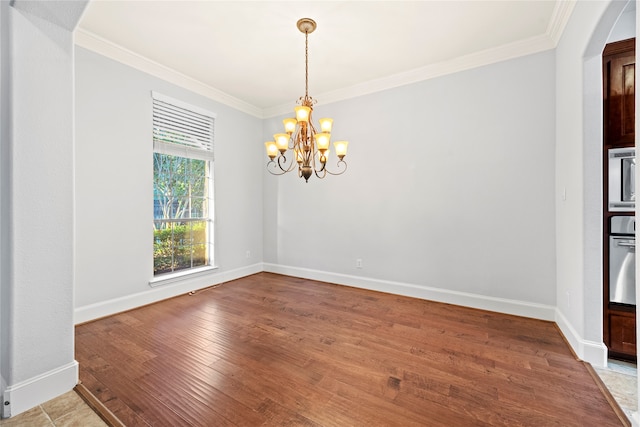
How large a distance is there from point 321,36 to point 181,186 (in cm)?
269

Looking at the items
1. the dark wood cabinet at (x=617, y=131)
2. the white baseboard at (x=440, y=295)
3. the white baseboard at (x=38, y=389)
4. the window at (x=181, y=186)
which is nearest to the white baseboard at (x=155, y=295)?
the window at (x=181, y=186)

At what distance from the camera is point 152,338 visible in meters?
2.53

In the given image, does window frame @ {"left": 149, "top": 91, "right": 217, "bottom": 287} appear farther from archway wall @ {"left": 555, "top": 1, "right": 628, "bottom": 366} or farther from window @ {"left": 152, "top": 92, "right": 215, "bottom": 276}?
archway wall @ {"left": 555, "top": 1, "right": 628, "bottom": 366}

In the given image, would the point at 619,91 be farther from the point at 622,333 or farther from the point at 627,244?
the point at 622,333

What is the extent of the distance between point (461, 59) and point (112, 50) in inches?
158

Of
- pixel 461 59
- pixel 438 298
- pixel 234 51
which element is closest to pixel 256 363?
pixel 438 298

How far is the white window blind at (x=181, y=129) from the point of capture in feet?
11.5

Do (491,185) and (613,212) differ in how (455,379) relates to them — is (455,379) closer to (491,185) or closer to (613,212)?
(613,212)

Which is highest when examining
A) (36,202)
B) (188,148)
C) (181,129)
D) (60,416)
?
(181,129)

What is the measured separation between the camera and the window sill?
349cm

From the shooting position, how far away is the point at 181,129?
378cm

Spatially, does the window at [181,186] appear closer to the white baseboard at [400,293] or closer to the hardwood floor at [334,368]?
the white baseboard at [400,293]

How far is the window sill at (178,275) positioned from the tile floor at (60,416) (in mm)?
1823

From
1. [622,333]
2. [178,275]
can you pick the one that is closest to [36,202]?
[178,275]
